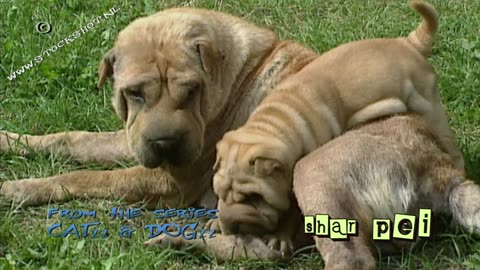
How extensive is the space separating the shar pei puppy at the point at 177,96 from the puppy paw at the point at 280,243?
22.8 inches

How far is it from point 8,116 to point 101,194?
4.14 ft

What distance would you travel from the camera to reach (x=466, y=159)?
4.84m

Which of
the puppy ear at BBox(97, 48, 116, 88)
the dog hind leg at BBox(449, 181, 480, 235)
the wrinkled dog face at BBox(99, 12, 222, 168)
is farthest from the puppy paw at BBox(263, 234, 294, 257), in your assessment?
the puppy ear at BBox(97, 48, 116, 88)

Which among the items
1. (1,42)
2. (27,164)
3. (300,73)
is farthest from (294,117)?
(1,42)

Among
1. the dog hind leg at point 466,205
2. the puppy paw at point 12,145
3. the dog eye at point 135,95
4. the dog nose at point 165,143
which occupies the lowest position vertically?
the puppy paw at point 12,145

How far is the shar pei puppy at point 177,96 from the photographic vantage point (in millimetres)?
4223

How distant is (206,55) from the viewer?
4367 millimetres

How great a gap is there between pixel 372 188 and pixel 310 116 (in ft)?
1.60

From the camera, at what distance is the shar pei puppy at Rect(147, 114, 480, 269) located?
12.3 feet

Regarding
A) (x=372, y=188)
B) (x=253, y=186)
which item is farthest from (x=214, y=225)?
(x=372, y=188)

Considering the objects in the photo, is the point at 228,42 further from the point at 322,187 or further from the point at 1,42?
the point at 1,42

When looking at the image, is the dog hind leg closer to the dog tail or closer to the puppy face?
the puppy face

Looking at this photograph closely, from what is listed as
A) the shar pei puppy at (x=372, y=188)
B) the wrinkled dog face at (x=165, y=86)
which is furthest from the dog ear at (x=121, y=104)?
the shar pei puppy at (x=372, y=188)

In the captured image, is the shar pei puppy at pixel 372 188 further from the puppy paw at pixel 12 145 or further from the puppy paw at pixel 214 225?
the puppy paw at pixel 12 145
